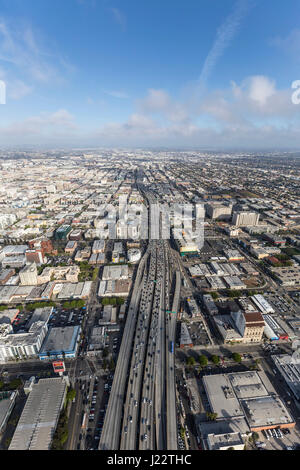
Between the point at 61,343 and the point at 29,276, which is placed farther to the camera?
the point at 29,276

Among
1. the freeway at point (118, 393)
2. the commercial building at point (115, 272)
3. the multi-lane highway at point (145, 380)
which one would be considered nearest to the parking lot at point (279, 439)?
the multi-lane highway at point (145, 380)

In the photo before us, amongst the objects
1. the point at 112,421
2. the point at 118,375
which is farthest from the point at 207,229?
the point at 112,421

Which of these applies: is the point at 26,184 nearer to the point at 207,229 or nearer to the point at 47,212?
the point at 47,212

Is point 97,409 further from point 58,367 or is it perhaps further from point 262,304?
point 262,304

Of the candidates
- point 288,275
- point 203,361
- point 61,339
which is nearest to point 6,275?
point 61,339

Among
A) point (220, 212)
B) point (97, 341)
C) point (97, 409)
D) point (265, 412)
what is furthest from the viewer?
point (220, 212)

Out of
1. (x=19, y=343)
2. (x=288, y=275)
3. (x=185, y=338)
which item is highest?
(x=19, y=343)

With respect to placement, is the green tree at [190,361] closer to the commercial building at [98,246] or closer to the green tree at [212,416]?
the green tree at [212,416]

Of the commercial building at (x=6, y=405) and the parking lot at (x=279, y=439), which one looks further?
the commercial building at (x=6, y=405)

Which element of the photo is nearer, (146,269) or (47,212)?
(146,269)
